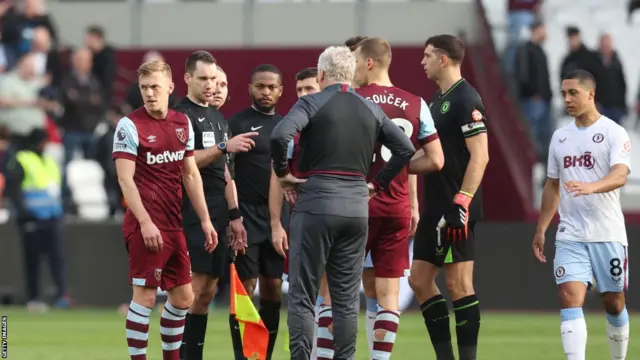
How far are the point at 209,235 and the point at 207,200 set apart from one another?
32.2 inches

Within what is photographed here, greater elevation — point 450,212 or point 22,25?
point 22,25

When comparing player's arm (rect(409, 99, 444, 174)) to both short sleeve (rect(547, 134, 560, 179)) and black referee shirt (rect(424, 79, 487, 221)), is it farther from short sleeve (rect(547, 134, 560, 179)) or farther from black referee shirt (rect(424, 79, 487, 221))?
short sleeve (rect(547, 134, 560, 179))

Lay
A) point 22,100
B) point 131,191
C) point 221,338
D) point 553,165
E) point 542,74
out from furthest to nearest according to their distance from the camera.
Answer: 1. point 542,74
2. point 22,100
3. point 221,338
4. point 553,165
5. point 131,191

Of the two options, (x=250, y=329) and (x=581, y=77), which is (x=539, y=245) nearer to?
(x=581, y=77)

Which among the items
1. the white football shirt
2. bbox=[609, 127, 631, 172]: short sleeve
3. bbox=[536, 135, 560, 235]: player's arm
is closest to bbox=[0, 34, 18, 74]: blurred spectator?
bbox=[536, 135, 560, 235]: player's arm

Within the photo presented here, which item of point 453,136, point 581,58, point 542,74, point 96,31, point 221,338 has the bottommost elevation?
point 221,338

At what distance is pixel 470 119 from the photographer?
11000 mm

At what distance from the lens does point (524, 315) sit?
18609mm

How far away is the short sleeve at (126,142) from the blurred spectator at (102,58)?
36.8ft

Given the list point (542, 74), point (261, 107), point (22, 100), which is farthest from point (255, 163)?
point (542, 74)

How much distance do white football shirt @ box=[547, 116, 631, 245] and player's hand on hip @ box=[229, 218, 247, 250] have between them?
8.26ft

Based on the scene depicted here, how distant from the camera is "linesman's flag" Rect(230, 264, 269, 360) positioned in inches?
422

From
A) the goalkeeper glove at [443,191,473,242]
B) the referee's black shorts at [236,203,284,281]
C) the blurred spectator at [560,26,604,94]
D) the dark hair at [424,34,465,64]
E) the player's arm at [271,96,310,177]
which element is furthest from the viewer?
the blurred spectator at [560,26,604,94]

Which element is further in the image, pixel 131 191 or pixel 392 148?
pixel 131 191
